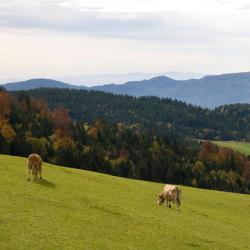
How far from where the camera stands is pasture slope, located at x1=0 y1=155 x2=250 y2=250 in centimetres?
2825

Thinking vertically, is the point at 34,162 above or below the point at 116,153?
above

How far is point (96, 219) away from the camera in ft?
112

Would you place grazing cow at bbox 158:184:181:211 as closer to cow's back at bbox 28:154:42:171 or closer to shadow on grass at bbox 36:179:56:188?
shadow on grass at bbox 36:179:56:188

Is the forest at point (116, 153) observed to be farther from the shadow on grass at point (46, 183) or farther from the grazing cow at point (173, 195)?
the grazing cow at point (173, 195)

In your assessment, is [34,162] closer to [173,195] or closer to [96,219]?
[96,219]

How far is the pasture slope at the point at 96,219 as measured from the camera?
28.2 metres

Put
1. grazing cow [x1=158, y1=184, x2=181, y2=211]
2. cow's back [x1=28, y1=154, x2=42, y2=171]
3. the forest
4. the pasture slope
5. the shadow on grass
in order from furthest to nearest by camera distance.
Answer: the forest, grazing cow [x1=158, y1=184, x2=181, y2=211], cow's back [x1=28, y1=154, x2=42, y2=171], the shadow on grass, the pasture slope

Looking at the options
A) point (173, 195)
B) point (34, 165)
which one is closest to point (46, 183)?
point (34, 165)

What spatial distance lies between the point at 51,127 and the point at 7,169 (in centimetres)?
13194

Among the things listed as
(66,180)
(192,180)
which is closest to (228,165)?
(192,180)

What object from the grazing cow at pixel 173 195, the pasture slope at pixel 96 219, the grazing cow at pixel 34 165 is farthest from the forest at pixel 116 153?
the grazing cow at pixel 173 195

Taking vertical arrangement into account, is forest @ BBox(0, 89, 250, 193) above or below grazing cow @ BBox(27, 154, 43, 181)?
below

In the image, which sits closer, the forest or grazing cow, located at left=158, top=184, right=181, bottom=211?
grazing cow, located at left=158, top=184, right=181, bottom=211

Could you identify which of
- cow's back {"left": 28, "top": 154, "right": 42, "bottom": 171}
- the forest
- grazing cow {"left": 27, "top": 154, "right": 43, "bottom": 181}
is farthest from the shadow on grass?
the forest
